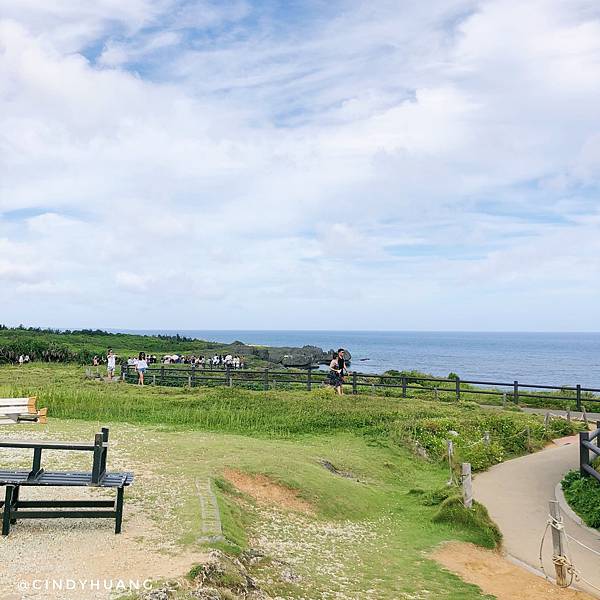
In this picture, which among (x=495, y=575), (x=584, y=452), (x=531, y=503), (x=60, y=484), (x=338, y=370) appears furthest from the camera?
(x=338, y=370)

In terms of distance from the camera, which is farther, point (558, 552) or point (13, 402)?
point (558, 552)

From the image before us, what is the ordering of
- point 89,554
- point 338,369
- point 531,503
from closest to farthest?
1. point 89,554
2. point 531,503
3. point 338,369

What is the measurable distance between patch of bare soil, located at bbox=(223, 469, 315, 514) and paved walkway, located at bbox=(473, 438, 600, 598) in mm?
3782

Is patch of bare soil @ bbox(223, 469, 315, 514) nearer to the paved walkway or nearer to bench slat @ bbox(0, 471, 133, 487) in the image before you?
bench slat @ bbox(0, 471, 133, 487)

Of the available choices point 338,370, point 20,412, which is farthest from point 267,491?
point 338,370

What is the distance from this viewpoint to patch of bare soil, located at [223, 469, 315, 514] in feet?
35.4

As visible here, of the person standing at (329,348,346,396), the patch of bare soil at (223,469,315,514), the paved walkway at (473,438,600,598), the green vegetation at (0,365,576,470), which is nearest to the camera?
the paved walkway at (473,438,600,598)

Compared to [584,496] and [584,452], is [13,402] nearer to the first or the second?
[584,496]

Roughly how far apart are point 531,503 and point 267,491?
235 inches

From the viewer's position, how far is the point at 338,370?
78.9ft

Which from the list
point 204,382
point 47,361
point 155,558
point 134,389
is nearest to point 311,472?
point 155,558

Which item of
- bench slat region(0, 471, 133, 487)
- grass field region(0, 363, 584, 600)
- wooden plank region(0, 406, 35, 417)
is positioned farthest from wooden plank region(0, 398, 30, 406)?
grass field region(0, 363, 584, 600)

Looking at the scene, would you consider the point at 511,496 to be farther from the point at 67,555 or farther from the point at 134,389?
the point at 134,389

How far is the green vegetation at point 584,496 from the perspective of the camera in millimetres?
11547
